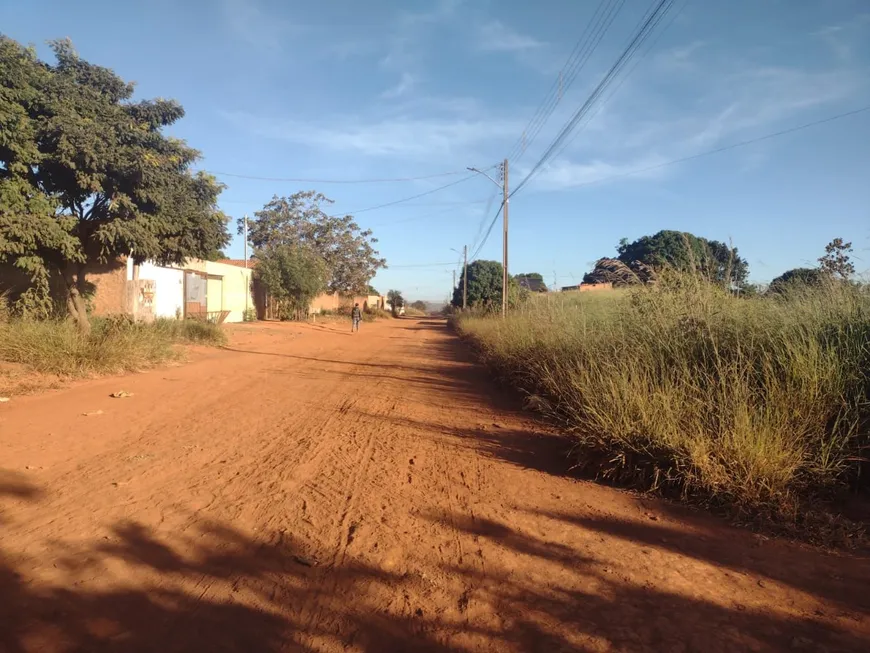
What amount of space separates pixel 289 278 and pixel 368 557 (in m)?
32.3

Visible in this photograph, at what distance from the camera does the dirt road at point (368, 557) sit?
9.43ft

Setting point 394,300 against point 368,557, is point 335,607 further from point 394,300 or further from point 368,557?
point 394,300

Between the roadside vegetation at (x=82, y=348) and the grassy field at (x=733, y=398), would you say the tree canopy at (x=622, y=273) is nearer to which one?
the grassy field at (x=733, y=398)

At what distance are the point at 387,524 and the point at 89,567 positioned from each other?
6.25 feet

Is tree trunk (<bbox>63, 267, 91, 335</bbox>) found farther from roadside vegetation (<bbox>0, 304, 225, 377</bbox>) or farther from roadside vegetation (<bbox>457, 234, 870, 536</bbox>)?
roadside vegetation (<bbox>457, 234, 870, 536</bbox>)

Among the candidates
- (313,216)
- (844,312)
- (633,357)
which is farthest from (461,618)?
(313,216)

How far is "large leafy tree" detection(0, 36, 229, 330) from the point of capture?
11.5m

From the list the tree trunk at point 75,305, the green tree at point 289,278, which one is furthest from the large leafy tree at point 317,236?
the tree trunk at point 75,305

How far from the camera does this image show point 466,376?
1267 cm

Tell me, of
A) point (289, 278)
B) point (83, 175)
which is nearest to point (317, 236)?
point (289, 278)

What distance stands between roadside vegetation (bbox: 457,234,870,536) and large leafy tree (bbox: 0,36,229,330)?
1081cm

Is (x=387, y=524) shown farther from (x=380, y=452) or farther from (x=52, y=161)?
(x=52, y=161)

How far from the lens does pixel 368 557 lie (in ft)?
12.1

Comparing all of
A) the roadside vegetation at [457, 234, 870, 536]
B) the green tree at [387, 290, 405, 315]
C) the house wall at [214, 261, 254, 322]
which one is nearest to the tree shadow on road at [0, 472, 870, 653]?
the roadside vegetation at [457, 234, 870, 536]
